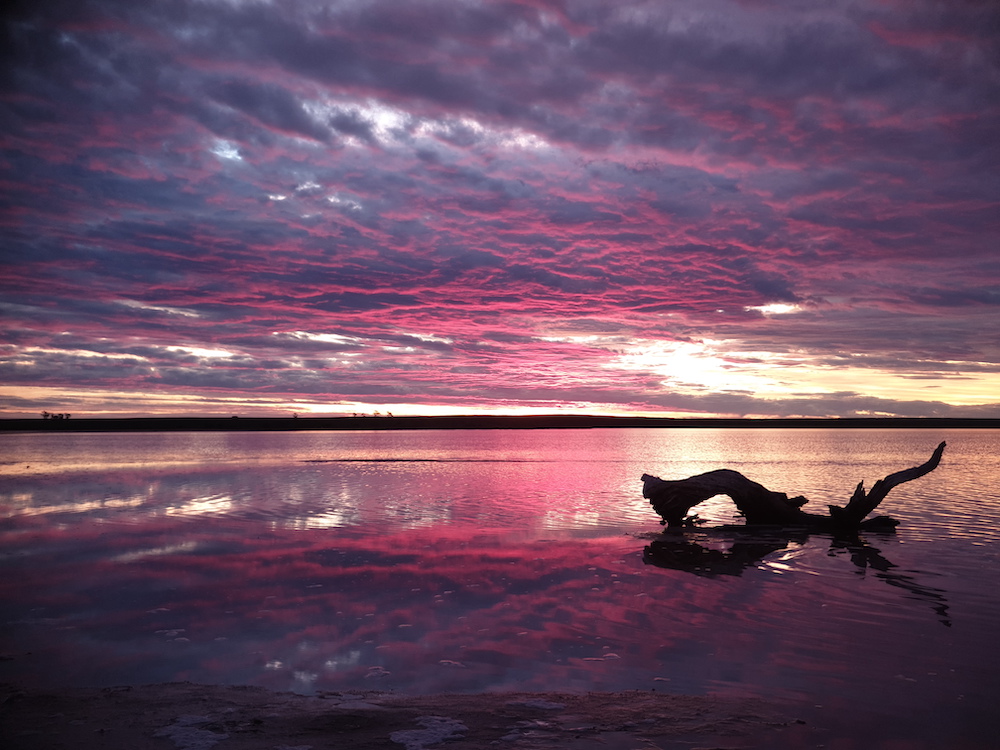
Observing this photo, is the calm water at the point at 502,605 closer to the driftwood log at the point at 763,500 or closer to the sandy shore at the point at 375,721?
the sandy shore at the point at 375,721

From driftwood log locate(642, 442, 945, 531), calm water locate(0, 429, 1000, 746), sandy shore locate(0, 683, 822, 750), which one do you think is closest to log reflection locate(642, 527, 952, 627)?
calm water locate(0, 429, 1000, 746)

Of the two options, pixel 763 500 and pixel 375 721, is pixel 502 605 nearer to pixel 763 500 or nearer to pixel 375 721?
pixel 375 721

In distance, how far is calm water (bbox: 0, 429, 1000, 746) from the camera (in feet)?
29.1

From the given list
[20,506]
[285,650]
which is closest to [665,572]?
[285,650]

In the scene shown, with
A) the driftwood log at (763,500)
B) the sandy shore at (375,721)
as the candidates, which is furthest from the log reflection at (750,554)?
the sandy shore at (375,721)

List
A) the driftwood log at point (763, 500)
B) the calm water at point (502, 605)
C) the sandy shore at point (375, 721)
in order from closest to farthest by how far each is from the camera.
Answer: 1. the sandy shore at point (375, 721)
2. the calm water at point (502, 605)
3. the driftwood log at point (763, 500)

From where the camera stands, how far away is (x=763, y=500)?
22.7 meters

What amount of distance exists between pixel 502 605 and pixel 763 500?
13907 millimetres

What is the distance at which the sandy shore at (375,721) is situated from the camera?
671 centimetres

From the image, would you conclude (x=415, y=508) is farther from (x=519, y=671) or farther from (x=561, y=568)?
(x=519, y=671)

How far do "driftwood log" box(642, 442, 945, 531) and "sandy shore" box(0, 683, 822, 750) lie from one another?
14609mm

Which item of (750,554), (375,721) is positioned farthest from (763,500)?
(375,721)

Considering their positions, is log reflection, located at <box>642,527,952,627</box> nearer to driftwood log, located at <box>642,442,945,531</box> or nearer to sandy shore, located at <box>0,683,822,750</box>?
driftwood log, located at <box>642,442,945,531</box>

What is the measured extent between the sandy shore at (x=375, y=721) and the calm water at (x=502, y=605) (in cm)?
58
